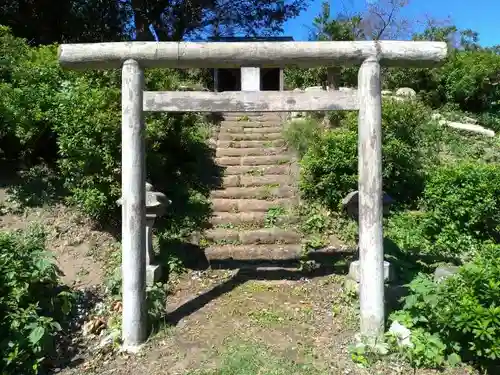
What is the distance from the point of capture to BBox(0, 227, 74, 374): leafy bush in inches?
155

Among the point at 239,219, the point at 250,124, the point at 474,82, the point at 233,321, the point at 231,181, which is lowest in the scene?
the point at 233,321

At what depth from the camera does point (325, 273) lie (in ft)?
19.8

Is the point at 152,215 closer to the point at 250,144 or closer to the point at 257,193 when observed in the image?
the point at 257,193

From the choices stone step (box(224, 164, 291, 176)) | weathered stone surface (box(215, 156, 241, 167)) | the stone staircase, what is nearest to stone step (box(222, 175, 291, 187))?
the stone staircase

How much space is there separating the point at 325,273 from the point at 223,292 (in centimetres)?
151

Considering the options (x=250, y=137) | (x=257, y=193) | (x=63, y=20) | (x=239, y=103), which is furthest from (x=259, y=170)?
(x=63, y=20)

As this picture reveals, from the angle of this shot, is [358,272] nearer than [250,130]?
Yes

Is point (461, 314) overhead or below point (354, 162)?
below

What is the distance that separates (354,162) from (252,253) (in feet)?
8.08

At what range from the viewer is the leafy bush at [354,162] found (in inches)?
290

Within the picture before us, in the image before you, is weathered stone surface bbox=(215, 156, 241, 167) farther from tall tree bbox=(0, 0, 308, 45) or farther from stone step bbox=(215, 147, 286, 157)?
tall tree bbox=(0, 0, 308, 45)

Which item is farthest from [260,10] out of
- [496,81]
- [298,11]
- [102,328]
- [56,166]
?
[102,328]

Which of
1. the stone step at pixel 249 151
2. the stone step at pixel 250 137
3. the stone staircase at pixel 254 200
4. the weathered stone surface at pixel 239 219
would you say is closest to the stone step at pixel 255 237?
the stone staircase at pixel 254 200

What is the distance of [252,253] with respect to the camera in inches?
250
